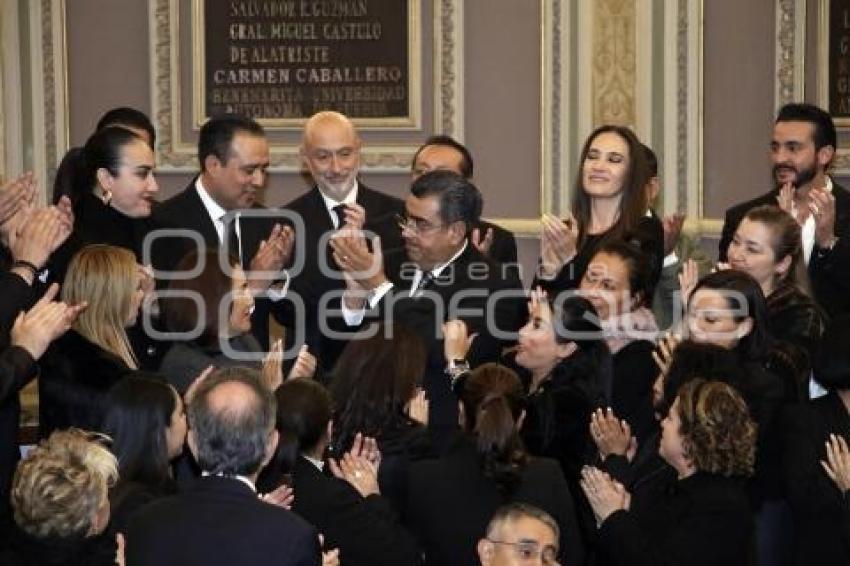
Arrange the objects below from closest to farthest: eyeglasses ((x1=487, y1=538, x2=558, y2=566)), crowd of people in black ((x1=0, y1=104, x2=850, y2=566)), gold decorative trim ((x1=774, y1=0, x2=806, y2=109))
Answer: crowd of people in black ((x1=0, y1=104, x2=850, y2=566))
eyeglasses ((x1=487, y1=538, x2=558, y2=566))
gold decorative trim ((x1=774, y1=0, x2=806, y2=109))

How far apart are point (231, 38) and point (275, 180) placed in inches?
33.5

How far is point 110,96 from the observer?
34.2ft

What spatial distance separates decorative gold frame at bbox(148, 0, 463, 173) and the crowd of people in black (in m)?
2.21

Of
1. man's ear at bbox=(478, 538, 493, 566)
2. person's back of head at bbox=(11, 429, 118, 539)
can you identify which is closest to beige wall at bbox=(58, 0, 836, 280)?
man's ear at bbox=(478, 538, 493, 566)

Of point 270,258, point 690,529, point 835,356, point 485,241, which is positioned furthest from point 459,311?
point 690,529

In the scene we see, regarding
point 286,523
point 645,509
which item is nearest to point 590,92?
point 645,509

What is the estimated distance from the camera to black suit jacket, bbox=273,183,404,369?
717 cm

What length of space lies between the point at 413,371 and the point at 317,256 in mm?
1808

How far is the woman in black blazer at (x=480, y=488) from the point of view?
17.5 ft

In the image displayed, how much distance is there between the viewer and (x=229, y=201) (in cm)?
743

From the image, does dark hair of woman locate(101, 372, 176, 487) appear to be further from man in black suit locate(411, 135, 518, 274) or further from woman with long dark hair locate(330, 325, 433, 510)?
man in black suit locate(411, 135, 518, 274)

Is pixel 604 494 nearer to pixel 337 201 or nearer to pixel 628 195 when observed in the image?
pixel 628 195

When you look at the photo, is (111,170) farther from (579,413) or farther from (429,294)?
(579,413)

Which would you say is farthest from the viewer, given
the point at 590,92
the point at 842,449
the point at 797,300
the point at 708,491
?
the point at 590,92
